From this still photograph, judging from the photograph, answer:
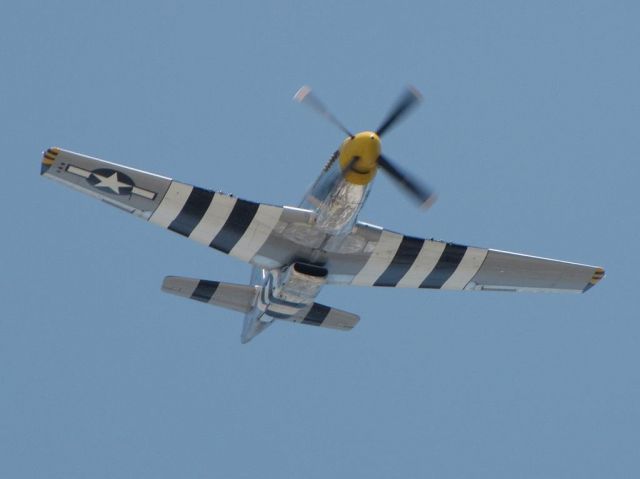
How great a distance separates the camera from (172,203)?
31.3m

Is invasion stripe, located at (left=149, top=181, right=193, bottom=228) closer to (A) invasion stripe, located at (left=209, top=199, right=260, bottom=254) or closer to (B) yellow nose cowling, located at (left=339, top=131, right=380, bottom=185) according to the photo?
(A) invasion stripe, located at (left=209, top=199, right=260, bottom=254)

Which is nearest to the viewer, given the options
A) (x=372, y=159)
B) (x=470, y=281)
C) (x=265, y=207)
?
(x=372, y=159)

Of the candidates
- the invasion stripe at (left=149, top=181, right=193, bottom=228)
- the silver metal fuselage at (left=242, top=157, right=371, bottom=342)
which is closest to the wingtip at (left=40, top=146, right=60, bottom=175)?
the invasion stripe at (left=149, top=181, right=193, bottom=228)

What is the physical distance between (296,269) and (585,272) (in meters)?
7.75

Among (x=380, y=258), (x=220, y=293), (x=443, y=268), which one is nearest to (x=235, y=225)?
(x=380, y=258)

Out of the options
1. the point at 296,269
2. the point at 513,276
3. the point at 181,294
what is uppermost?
the point at 513,276

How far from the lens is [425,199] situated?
98.9 feet

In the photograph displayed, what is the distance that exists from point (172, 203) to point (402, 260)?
5707 mm

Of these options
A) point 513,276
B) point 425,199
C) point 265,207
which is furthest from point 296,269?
point 513,276

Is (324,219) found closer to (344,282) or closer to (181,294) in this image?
(344,282)

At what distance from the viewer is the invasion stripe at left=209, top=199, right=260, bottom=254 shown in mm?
31719

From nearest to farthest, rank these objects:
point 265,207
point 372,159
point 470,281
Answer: point 372,159 → point 265,207 → point 470,281

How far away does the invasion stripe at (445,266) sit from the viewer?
33812mm

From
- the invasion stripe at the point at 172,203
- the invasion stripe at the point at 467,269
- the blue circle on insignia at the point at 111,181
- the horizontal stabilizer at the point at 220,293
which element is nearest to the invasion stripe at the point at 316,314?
the horizontal stabilizer at the point at 220,293
